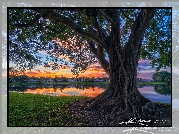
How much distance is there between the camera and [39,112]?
231 inches

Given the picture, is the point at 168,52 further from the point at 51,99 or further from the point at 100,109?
the point at 51,99

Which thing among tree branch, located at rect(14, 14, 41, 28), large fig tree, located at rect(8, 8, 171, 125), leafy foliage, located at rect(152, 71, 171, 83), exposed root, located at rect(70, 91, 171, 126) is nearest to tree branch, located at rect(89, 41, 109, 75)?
large fig tree, located at rect(8, 8, 171, 125)

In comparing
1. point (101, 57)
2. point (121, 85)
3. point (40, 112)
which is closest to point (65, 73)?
point (101, 57)

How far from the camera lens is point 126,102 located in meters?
5.90

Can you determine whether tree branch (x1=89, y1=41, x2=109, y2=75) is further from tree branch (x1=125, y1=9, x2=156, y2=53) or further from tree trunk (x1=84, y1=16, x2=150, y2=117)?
Answer: tree branch (x1=125, y1=9, x2=156, y2=53)

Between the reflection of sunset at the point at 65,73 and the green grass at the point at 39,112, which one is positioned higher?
the reflection of sunset at the point at 65,73

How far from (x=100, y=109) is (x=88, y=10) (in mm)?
1880

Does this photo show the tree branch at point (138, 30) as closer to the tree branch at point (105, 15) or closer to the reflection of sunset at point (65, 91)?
the tree branch at point (105, 15)

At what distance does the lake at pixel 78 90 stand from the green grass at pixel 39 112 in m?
0.13

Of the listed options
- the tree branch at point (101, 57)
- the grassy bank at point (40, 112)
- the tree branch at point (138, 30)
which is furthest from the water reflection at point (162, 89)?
the tree branch at point (101, 57)

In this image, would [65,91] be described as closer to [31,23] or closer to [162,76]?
[31,23]

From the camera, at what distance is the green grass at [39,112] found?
5.82 meters

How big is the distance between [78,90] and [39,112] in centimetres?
85

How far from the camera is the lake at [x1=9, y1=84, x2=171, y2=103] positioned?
572cm
